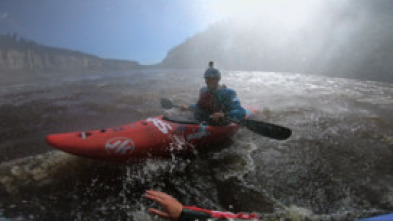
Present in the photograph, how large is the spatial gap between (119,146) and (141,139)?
0.41m

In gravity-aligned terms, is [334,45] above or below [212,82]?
above

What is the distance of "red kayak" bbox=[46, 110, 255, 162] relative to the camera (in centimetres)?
349

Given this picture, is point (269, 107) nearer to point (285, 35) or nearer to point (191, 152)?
point (191, 152)

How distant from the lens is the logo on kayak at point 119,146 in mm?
3683

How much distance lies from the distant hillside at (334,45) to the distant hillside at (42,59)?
56.1m

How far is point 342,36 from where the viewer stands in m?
34.7

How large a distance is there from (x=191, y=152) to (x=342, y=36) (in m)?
38.7

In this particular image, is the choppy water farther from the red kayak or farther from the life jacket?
the life jacket

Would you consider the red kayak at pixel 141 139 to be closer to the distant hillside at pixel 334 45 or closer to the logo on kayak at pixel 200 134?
the logo on kayak at pixel 200 134

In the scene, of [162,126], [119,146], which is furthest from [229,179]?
[119,146]

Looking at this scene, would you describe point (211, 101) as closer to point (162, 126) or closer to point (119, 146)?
point (162, 126)

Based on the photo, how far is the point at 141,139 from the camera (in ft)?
13.3

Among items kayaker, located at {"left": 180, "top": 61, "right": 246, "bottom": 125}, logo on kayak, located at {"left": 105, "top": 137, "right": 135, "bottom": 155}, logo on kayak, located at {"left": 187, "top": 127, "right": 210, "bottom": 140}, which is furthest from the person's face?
logo on kayak, located at {"left": 105, "top": 137, "right": 135, "bottom": 155}

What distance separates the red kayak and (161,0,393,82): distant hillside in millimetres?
28147
